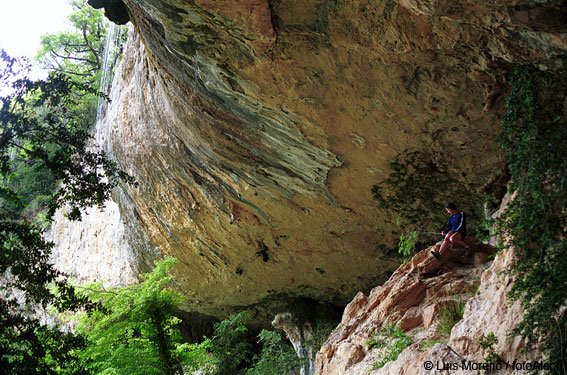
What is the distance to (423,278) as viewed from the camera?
26.5ft

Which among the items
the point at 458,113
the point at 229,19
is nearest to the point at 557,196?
the point at 458,113

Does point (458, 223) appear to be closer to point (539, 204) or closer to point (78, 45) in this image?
point (539, 204)

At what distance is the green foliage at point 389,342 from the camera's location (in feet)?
22.9

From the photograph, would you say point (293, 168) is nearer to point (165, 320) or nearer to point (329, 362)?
point (329, 362)

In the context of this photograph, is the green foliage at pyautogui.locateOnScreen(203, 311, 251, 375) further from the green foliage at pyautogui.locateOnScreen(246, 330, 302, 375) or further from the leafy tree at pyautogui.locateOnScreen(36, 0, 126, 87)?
the leafy tree at pyautogui.locateOnScreen(36, 0, 126, 87)

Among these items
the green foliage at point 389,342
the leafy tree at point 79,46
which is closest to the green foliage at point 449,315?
the green foliage at point 389,342

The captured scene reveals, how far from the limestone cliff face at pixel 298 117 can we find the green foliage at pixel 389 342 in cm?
277

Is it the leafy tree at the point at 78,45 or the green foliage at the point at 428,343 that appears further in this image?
the leafy tree at the point at 78,45

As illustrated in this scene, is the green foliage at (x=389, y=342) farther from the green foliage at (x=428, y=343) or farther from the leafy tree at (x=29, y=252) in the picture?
the leafy tree at (x=29, y=252)

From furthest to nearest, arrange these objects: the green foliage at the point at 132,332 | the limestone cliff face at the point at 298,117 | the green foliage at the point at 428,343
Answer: the green foliage at the point at 132,332
the green foliage at the point at 428,343
the limestone cliff face at the point at 298,117

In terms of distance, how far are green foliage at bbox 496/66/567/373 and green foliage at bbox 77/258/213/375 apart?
7.42 metres

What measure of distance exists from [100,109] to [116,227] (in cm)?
375

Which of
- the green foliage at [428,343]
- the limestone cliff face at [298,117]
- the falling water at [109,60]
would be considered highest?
the falling water at [109,60]

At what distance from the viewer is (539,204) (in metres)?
4.93
